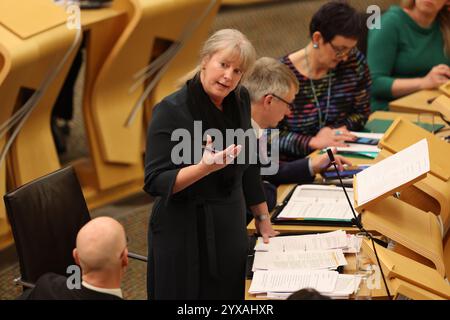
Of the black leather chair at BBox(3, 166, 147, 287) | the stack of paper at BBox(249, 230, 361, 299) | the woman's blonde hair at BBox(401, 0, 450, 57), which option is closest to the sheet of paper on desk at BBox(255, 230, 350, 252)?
the stack of paper at BBox(249, 230, 361, 299)

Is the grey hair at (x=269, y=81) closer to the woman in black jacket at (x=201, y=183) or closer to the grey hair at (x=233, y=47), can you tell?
the woman in black jacket at (x=201, y=183)

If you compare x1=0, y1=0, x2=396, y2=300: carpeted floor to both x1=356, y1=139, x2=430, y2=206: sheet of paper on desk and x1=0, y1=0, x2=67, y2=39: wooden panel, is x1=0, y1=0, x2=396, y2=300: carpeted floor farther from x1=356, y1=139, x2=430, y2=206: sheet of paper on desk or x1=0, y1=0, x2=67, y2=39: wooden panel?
x1=356, y1=139, x2=430, y2=206: sheet of paper on desk

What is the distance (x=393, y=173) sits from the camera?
2.84 meters

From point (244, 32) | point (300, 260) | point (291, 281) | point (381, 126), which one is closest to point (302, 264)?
point (300, 260)

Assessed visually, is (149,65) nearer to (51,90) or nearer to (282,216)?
(51,90)

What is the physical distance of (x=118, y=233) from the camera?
7.73 ft

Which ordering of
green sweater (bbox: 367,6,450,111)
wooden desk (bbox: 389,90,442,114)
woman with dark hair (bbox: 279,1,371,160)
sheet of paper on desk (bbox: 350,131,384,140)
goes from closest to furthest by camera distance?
woman with dark hair (bbox: 279,1,371,160), sheet of paper on desk (bbox: 350,131,384,140), wooden desk (bbox: 389,90,442,114), green sweater (bbox: 367,6,450,111)

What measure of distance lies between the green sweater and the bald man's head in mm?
2920

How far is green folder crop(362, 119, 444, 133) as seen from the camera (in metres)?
4.38

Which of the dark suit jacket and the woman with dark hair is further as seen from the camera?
the woman with dark hair

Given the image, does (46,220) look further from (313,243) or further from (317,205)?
(317,205)

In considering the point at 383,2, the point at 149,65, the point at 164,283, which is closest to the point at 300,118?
the point at 164,283

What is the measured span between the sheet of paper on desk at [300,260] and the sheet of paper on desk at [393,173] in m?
0.22

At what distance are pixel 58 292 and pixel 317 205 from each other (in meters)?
1.35
